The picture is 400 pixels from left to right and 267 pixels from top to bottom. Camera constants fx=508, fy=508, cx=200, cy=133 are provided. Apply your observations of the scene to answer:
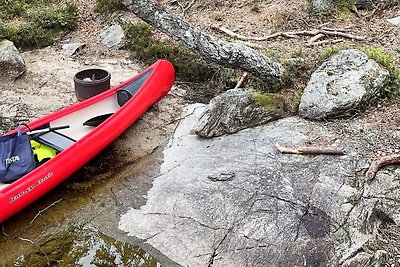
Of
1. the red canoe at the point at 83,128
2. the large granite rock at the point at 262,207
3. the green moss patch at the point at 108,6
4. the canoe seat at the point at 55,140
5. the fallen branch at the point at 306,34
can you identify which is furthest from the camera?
the green moss patch at the point at 108,6

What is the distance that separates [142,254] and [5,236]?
1.54 m

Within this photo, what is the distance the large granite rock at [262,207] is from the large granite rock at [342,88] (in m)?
0.34

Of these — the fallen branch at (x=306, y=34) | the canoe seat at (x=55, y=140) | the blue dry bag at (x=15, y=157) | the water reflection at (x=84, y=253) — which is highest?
the blue dry bag at (x=15, y=157)

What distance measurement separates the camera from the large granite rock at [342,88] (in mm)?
6535

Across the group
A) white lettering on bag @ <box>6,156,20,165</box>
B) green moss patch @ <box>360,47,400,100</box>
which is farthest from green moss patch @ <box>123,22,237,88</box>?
white lettering on bag @ <box>6,156,20,165</box>

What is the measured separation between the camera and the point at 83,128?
6.79 metres

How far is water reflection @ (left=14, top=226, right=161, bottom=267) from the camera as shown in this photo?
5.14 m

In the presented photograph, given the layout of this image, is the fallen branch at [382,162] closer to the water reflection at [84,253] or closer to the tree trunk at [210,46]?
the tree trunk at [210,46]

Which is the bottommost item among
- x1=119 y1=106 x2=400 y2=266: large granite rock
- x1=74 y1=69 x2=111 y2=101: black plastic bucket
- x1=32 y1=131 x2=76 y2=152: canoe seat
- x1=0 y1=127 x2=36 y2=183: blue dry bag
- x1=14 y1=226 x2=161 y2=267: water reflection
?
x1=14 y1=226 x2=161 y2=267: water reflection

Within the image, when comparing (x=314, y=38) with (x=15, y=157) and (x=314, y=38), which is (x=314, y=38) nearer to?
(x=314, y=38)

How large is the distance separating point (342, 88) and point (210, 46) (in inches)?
73.6

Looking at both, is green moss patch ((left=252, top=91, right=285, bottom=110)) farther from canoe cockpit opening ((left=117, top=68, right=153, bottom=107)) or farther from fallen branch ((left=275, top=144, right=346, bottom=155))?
canoe cockpit opening ((left=117, top=68, right=153, bottom=107))

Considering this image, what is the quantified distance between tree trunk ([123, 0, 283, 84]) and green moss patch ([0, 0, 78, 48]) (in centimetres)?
327

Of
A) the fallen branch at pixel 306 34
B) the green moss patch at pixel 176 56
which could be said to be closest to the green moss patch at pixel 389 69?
the fallen branch at pixel 306 34
